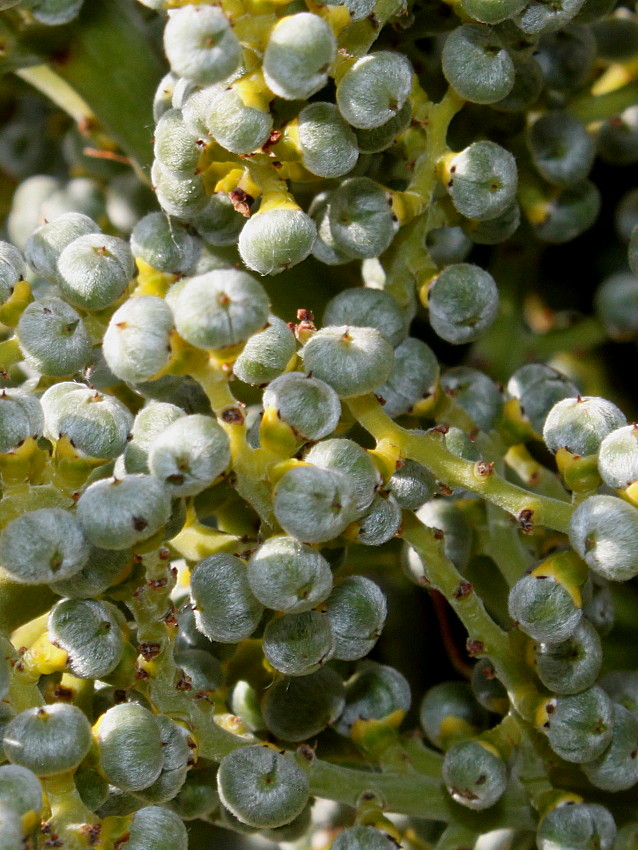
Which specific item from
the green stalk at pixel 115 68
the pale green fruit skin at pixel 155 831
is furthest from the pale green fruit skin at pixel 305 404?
the green stalk at pixel 115 68

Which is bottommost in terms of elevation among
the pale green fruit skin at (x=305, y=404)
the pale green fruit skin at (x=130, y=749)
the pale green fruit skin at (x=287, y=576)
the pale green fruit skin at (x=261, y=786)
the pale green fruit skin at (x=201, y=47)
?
the pale green fruit skin at (x=261, y=786)

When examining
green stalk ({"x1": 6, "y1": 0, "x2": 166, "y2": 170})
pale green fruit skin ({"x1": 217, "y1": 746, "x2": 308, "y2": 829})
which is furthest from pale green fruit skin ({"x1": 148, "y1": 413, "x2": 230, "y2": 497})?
green stalk ({"x1": 6, "y1": 0, "x2": 166, "y2": 170})

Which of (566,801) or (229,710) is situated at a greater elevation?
(229,710)

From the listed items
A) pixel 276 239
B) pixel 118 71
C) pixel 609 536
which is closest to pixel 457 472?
pixel 609 536

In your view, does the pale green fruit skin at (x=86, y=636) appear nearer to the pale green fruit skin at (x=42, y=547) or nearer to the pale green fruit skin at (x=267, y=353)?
the pale green fruit skin at (x=42, y=547)

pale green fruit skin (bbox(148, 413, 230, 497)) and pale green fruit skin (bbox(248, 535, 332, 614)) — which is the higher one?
pale green fruit skin (bbox(148, 413, 230, 497))

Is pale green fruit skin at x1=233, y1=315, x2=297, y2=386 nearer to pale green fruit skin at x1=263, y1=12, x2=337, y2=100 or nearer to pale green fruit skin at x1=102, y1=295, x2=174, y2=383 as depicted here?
pale green fruit skin at x1=102, y1=295, x2=174, y2=383

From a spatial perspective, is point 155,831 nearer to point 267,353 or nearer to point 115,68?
point 267,353

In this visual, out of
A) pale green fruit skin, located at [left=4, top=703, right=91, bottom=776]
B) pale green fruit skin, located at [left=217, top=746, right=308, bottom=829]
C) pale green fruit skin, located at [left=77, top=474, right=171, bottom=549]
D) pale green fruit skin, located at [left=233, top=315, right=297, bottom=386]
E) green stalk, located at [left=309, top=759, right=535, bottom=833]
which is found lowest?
green stalk, located at [left=309, top=759, right=535, bottom=833]

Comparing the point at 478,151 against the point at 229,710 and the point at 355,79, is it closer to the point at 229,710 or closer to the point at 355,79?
the point at 355,79

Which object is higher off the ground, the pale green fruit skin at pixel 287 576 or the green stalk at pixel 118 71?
the green stalk at pixel 118 71

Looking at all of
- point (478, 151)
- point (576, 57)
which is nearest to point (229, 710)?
point (478, 151)
